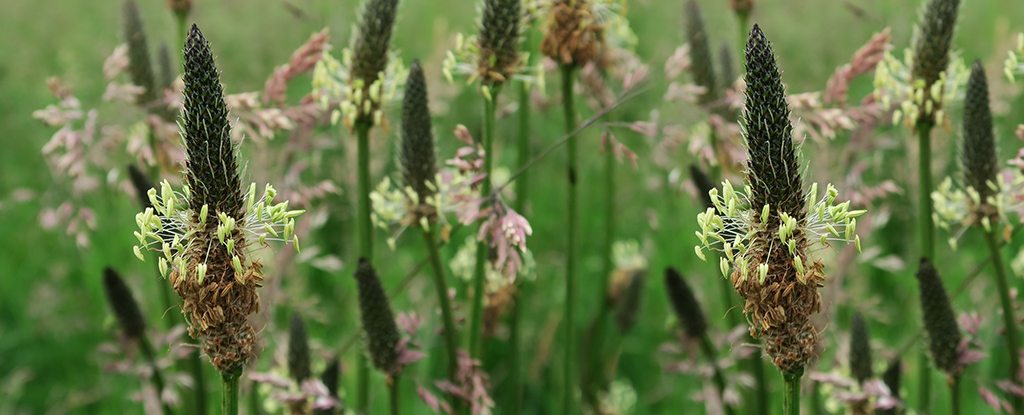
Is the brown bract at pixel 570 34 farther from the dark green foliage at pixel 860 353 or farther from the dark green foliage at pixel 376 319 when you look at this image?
the dark green foliage at pixel 860 353

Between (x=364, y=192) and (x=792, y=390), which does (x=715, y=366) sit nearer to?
(x=792, y=390)

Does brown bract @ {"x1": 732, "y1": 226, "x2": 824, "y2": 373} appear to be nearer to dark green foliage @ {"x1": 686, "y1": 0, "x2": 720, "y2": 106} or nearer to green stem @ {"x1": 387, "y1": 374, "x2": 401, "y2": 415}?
green stem @ {"x1": 387, "y1": 374, "x2": 401, "y2": 415}

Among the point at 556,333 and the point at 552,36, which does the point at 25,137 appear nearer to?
the point at 556,333

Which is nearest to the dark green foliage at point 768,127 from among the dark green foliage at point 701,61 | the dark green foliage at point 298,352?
the dark green foliage at point 298,352

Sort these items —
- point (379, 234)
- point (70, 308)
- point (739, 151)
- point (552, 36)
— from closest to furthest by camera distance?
point (552, 36) → point (739, 151) → point (70, 308) → point (379, 234)

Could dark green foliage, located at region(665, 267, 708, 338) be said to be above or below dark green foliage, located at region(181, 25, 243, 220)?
below

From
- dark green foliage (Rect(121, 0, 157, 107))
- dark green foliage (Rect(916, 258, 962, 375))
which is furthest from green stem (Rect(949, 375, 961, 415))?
dark green foliage (Rect(121, 0, 157, 107))

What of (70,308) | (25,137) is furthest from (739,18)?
(25,137)
